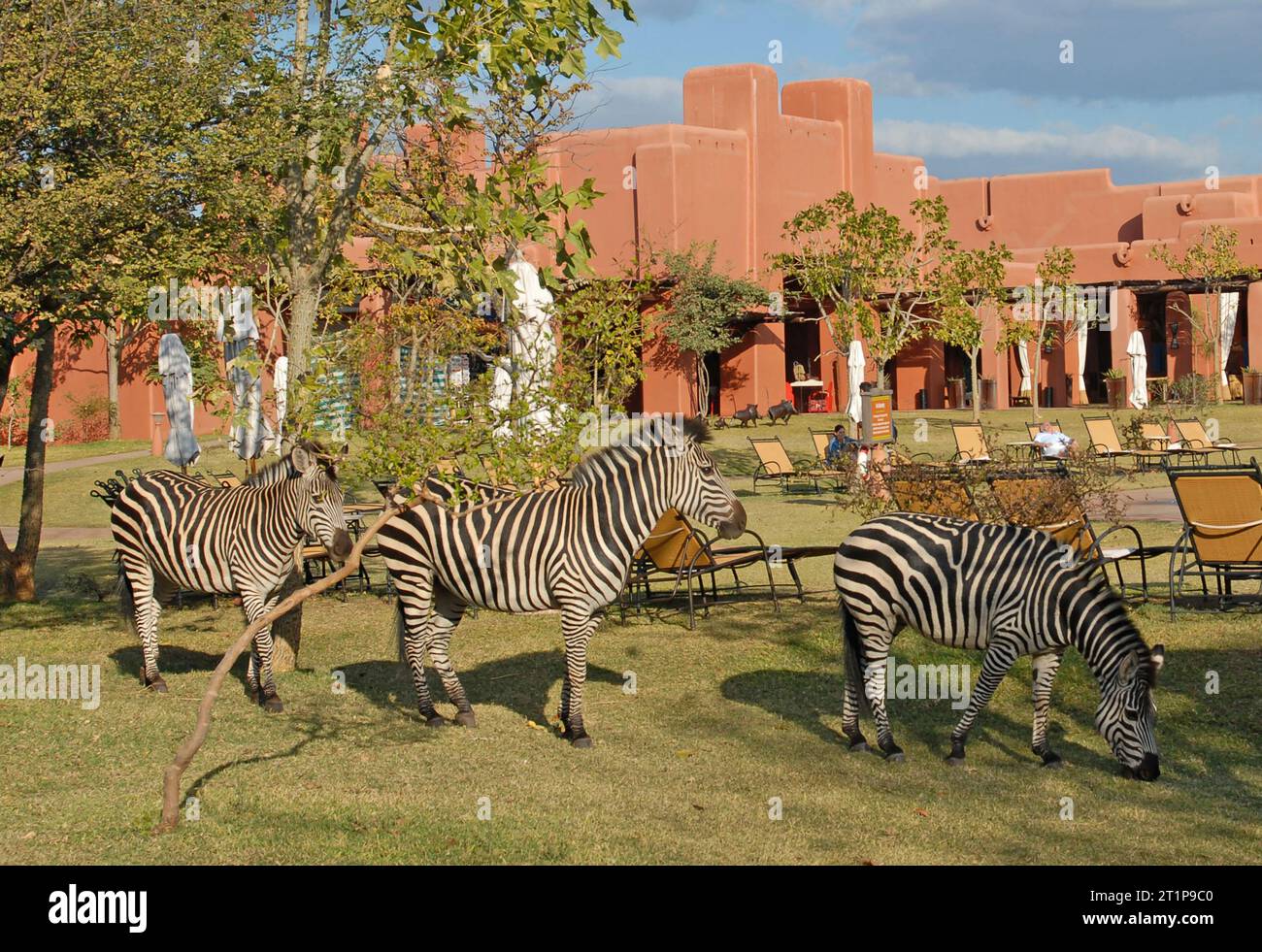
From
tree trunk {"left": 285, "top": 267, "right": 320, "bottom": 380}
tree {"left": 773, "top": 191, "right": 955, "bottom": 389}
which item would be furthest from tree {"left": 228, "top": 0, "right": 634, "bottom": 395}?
tree {"left": 773, "top": 191, "right": 955, "bottom": 389}

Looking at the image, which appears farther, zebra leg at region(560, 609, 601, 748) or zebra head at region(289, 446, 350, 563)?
zebra head at region(289, 446, 350, 563)

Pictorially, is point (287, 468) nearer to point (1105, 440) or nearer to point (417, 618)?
point (417, 618)

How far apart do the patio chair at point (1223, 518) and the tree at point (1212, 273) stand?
103ft

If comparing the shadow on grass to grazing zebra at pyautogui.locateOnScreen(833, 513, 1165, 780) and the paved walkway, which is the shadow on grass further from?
the paved walkway

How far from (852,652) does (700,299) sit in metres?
31.1

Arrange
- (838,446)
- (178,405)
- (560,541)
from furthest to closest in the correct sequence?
(838,446) → (178,405) → (560,541)

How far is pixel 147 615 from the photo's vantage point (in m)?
10.6

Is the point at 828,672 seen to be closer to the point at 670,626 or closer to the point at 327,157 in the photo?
the point at 670,626

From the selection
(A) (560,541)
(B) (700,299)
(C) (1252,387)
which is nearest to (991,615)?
(A) (560,541)

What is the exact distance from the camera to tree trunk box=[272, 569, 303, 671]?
11.1 metres

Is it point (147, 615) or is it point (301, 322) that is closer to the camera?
point (147, 615)

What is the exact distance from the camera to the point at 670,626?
12.3 meters

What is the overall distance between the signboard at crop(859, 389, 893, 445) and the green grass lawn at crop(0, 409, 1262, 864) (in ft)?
28.0

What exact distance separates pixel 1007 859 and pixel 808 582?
8.37 meters
